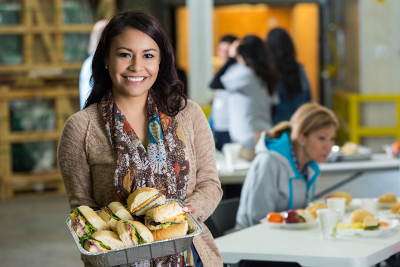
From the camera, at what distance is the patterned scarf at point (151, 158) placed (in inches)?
73.0

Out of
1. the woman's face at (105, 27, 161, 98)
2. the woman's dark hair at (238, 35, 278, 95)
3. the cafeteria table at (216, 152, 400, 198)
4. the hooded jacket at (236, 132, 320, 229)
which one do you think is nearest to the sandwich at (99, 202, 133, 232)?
the woman's face at (105, 27, 161, 98)

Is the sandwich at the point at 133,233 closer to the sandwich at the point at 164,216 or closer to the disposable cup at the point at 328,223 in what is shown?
the sandwich at the point at 164,216

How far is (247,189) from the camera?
321 cm

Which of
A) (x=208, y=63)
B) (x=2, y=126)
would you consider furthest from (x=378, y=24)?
(x=2, y=126)

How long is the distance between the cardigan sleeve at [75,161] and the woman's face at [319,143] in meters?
1.59

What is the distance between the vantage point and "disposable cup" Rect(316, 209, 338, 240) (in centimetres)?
251

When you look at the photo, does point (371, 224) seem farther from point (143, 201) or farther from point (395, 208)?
point (143, 201)

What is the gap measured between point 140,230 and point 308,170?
1759 millimetres

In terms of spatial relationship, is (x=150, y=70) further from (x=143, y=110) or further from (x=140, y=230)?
(x=140, y=230)

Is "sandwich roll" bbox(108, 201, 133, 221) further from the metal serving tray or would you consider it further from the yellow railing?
the yellow railing

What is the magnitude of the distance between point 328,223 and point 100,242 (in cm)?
120

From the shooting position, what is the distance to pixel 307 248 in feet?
7.91

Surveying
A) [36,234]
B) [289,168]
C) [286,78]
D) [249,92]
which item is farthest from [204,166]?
[36,234]

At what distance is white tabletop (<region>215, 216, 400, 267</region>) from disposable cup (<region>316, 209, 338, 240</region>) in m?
0.03
